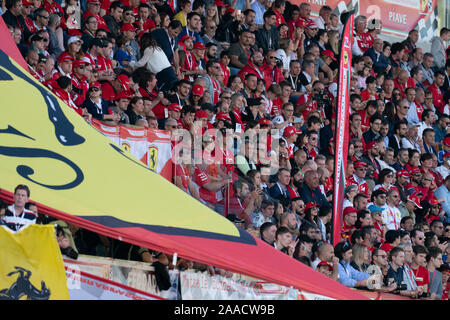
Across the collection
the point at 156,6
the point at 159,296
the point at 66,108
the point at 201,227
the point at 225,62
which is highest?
the point at 156,6

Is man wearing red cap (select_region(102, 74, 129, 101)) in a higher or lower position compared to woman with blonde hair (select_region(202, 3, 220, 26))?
lower

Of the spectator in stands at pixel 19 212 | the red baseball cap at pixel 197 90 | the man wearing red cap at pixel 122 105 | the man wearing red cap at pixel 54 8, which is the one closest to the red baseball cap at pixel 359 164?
the red baseball cap at pixel 197 90

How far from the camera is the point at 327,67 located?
1455cm

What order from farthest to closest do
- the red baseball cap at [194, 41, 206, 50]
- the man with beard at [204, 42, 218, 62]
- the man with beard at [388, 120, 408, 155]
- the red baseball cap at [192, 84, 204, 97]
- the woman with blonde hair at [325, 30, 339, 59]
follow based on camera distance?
the woman with blonde hair at [325, 30, 339, 59], the man with beard at [388, 120, 408, 155], the man with beard at [204, 42, 218, 62], the red baseball cap at [194, 41, 206, 50], the red baseball cap at [192, 84, 204, 97]

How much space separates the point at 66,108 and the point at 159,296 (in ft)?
7.28

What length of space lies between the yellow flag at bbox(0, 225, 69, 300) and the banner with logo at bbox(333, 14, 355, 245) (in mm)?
5313

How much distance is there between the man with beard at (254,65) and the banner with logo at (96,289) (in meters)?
6.69

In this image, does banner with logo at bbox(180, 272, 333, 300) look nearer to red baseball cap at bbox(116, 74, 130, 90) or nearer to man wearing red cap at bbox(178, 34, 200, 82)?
red baseball cap at bbox(116, 74, 130, 90)

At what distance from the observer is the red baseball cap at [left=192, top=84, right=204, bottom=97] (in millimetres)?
11508

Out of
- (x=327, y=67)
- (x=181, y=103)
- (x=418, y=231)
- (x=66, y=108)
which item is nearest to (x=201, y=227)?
(x=66, y=108)

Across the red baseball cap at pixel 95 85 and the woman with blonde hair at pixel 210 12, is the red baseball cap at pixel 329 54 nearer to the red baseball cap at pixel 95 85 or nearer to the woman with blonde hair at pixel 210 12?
the woman with blonde hair at pixel 210 12

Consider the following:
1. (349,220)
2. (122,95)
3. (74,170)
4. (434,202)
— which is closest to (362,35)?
(434,202)

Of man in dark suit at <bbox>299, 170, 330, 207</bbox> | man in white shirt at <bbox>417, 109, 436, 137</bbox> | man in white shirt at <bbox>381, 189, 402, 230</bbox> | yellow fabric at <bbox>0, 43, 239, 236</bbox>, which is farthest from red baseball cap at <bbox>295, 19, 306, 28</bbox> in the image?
yellow fabric at <bbox>0, 43, 239, 236</bbox>

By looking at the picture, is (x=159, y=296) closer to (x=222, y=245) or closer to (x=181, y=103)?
(x=222, y=245)
